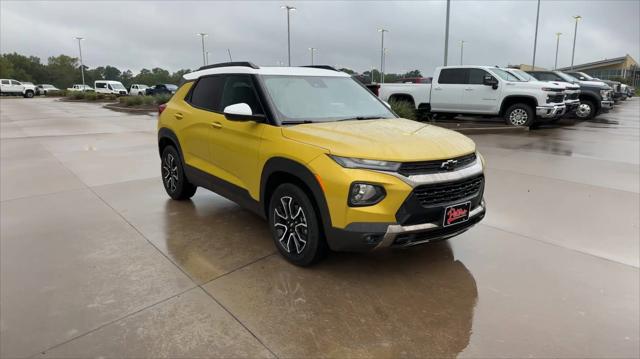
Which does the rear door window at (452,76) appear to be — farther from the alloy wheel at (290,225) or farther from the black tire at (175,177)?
the alloy wheel at (290,225)

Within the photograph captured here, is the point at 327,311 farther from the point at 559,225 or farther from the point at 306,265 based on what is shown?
the point at 559,225

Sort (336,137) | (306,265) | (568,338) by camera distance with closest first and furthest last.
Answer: (568,338) → (336,137) → (306,265)

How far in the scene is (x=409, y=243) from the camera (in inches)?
130

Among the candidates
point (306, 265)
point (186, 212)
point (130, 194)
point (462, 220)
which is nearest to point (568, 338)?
point (462, 220)

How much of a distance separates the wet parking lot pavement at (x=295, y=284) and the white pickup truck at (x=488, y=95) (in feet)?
24.8

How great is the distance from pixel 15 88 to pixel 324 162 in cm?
5511

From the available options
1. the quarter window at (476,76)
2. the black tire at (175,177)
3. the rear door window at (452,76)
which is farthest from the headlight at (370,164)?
the rear door window at (452,76)

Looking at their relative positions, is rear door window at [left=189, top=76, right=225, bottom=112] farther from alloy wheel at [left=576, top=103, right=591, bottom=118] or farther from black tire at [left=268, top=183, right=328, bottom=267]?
alloy wheel at [left=576, top=103, right=591, bottom=118]

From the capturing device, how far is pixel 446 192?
11.2ft

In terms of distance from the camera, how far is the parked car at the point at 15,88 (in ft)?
150

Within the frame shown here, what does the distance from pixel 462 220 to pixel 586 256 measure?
1.48m

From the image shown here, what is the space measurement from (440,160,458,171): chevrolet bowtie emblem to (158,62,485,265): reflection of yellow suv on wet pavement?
0.01 meters

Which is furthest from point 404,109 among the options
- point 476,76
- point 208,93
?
point 208,93

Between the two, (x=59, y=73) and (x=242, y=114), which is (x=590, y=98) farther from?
(x=59, y=73)
